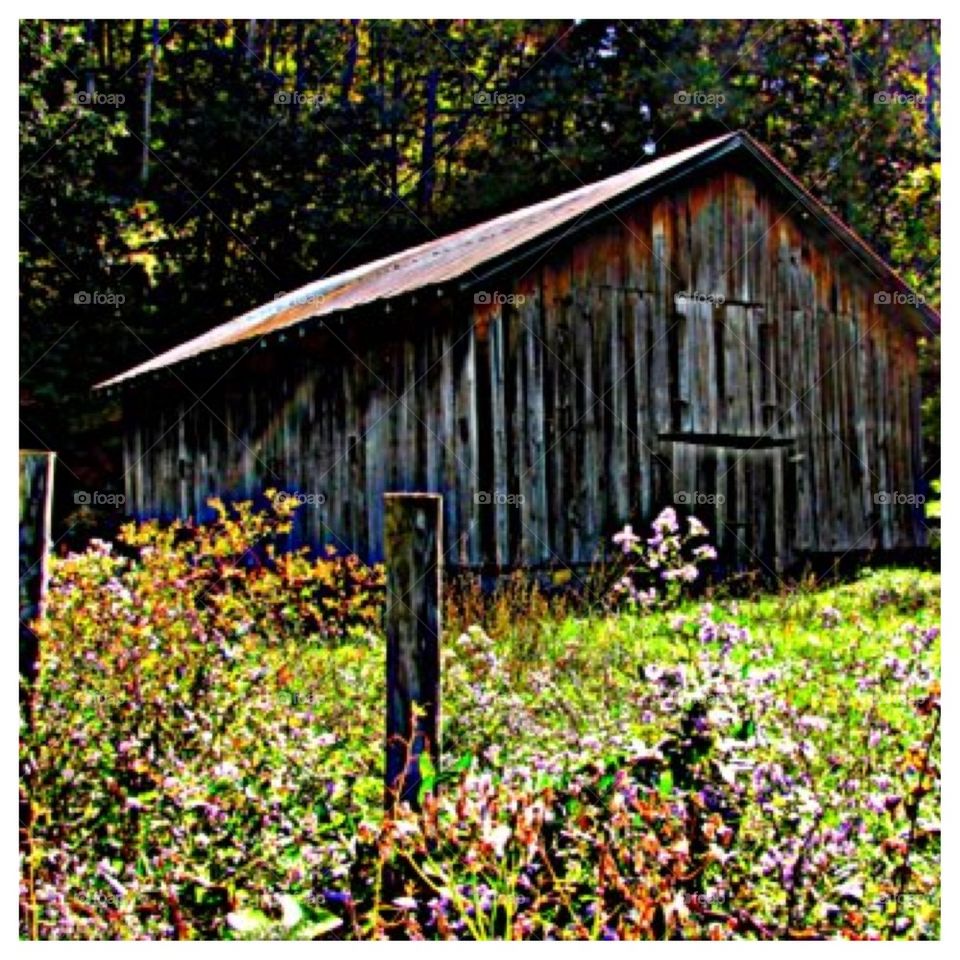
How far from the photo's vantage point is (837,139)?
2342 centimetres

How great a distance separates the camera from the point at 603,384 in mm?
12281

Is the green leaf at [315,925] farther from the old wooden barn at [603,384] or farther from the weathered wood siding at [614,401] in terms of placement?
the weathered wood siding at [614,401]

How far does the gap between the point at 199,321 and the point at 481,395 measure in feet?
45.2

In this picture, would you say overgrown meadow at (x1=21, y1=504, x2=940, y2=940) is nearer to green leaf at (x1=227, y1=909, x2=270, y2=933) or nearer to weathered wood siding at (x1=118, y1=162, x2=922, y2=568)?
green leaf at (x1=227, y1=909, x2=270, y2=933)

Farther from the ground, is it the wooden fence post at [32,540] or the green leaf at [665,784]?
the wooden fence post at [32,540]

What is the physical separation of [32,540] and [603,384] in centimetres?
876

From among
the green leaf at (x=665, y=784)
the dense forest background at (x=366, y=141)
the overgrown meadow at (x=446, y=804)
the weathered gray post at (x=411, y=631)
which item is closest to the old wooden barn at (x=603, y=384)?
the overgrown meadow at (x=446, y=804)

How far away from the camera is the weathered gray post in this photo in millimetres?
3979

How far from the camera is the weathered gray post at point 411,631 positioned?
157 inches

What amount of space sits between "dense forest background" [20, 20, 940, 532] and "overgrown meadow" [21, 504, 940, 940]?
17.3 metres

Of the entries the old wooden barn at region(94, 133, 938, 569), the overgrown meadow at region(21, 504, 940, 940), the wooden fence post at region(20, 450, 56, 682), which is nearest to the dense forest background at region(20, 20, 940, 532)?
the old wooden barn at region(94, 133, 938, 569)

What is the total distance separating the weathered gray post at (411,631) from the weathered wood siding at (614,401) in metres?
6.47

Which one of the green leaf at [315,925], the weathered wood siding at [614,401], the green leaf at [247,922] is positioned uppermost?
the weathered wood siding at [614,401]
